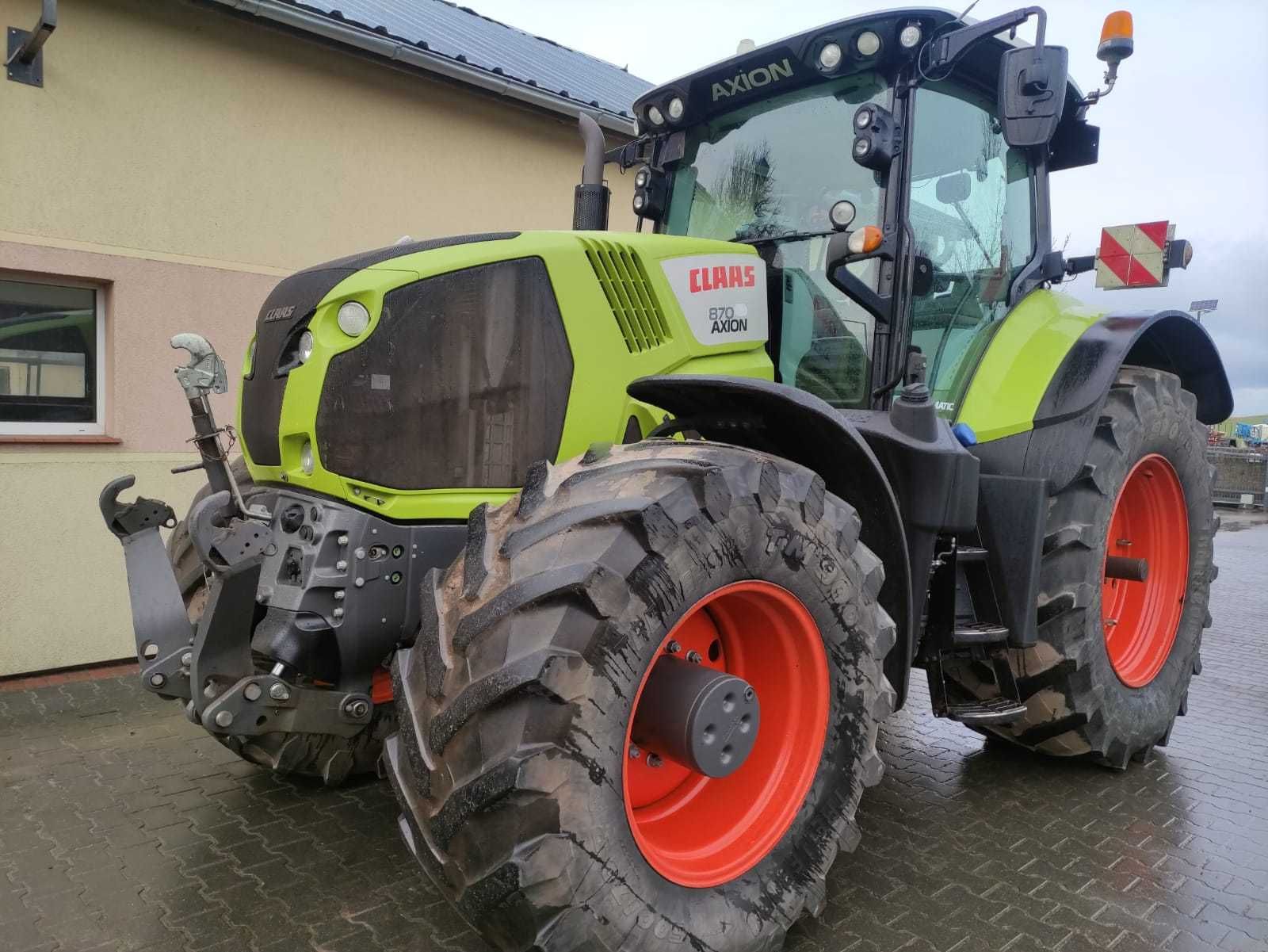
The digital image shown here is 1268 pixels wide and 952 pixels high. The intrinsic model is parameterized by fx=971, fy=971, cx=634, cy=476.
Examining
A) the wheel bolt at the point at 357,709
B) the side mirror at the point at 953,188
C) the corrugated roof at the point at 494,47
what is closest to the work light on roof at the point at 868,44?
the side mirror at the point at 953,188

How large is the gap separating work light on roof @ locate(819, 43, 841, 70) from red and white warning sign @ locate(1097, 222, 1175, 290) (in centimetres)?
Result: 285

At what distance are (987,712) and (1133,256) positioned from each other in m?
3.43

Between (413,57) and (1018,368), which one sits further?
(413,57)

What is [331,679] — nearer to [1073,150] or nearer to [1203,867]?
[1203,867]

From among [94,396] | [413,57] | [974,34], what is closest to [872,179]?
[974,34]

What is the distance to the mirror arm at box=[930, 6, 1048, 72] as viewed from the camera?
3168 mm

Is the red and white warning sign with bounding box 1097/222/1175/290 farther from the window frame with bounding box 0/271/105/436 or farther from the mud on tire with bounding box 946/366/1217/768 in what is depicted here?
the window frame with bounding box 0/271/105/436

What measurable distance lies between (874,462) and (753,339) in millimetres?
839

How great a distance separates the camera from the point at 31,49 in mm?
4855

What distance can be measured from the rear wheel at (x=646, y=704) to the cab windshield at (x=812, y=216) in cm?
104

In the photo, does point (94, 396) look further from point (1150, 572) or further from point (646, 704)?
point (1150, 572)

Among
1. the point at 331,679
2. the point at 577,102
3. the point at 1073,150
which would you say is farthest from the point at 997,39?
the point at 577,102

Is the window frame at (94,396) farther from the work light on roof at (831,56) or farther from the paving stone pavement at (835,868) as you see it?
the work light on roof at (831,56)

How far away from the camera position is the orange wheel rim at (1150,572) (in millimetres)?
4367
